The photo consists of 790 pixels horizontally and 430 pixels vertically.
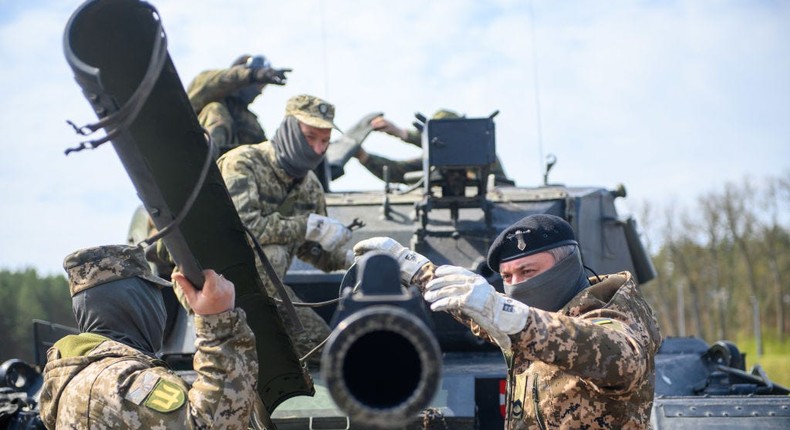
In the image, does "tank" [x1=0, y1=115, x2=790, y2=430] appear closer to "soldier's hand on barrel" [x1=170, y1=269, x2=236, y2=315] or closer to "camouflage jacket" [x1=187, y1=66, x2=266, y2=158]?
"soldier's hand on barrel" [x1=170, y1=269, x2=236, y2=315]

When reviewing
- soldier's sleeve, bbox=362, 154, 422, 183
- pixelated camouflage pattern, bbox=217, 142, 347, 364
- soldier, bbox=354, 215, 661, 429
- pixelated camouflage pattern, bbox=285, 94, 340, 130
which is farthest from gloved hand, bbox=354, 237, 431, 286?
soldier's sleeve, bbox=362, 154, 422, 183

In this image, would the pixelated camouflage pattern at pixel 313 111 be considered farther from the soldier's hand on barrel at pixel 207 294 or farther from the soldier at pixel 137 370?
the soldier's hand on barrel at pixel 207 294

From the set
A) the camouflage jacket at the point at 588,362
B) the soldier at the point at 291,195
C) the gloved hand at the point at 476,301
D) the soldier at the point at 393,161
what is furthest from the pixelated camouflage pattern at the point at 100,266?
the soldier at the point at 393,161

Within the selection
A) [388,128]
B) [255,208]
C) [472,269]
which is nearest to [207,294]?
[255,208]

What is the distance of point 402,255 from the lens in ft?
13.7

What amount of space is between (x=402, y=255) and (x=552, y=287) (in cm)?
58

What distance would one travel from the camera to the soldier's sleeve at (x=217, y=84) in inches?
321

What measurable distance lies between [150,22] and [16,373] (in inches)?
169

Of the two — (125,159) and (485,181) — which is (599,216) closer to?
(485,181)

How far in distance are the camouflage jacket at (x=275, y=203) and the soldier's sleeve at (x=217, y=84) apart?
1.55 metres

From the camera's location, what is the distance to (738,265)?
45.5 metres

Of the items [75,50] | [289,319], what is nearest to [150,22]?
[75,50]

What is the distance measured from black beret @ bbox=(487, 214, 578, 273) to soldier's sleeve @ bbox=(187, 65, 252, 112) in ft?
13.9

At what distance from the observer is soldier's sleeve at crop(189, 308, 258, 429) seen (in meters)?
3.58
